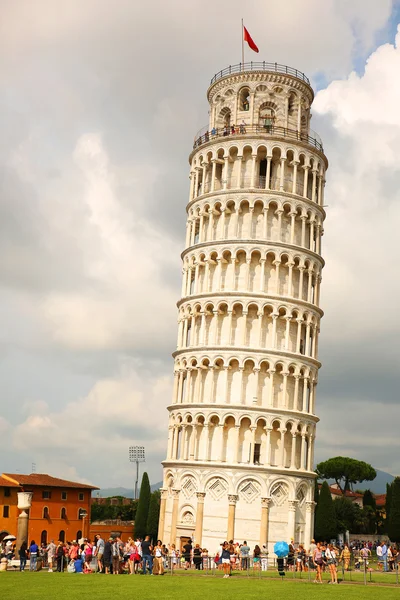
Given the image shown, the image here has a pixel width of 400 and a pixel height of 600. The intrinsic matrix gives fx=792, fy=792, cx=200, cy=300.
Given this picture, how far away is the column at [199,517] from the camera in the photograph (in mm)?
57156

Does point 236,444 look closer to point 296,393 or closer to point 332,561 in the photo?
point 296,393

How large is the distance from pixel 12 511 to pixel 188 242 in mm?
41597

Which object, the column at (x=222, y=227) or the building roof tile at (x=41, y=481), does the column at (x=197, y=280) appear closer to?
the column at (x=222, y=227)

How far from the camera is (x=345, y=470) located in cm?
13062

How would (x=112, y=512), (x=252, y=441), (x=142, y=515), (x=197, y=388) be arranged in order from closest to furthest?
1. (x=252, y=441)
2. (x=197, y=388)
3. (x=142, y=515)
4. (x=112, y=512)

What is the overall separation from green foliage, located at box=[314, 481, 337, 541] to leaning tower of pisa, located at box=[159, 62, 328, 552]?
31.6 meters

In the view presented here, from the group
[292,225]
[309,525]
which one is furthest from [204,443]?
[292,225]

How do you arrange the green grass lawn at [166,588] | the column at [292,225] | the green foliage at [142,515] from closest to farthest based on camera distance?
the green grass lawn at [166,588], the column at [292,225], the green foliage at [142,515]

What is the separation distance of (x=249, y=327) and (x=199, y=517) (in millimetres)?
14599

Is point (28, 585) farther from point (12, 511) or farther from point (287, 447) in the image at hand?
point (12, 511)

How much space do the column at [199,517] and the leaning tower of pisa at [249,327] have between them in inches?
2.9

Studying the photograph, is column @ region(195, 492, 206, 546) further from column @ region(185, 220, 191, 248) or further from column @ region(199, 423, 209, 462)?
column @ region(185, 220, 191, 248)

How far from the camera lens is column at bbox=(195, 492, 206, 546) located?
2250 inches

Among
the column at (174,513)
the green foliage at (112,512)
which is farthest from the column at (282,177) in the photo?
the green foliage at (112,512)
